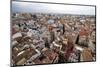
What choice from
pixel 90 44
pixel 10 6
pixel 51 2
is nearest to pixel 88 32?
pixel 90 44

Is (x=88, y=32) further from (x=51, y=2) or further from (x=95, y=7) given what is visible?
(x=51, y=2)

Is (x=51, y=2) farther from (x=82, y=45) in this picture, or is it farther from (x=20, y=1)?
(x=82, y=45)

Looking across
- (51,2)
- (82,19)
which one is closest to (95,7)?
(82,19)

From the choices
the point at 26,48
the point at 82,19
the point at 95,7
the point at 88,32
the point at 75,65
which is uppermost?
the point at 95,7

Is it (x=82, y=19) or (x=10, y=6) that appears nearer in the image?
(x=10, y=6)

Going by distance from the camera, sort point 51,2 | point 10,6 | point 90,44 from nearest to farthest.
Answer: point 10,6
point 51,2
point 90,44

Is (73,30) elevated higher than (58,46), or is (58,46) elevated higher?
(73,30)

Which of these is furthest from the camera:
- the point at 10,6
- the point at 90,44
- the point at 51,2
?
the point at 90,44
